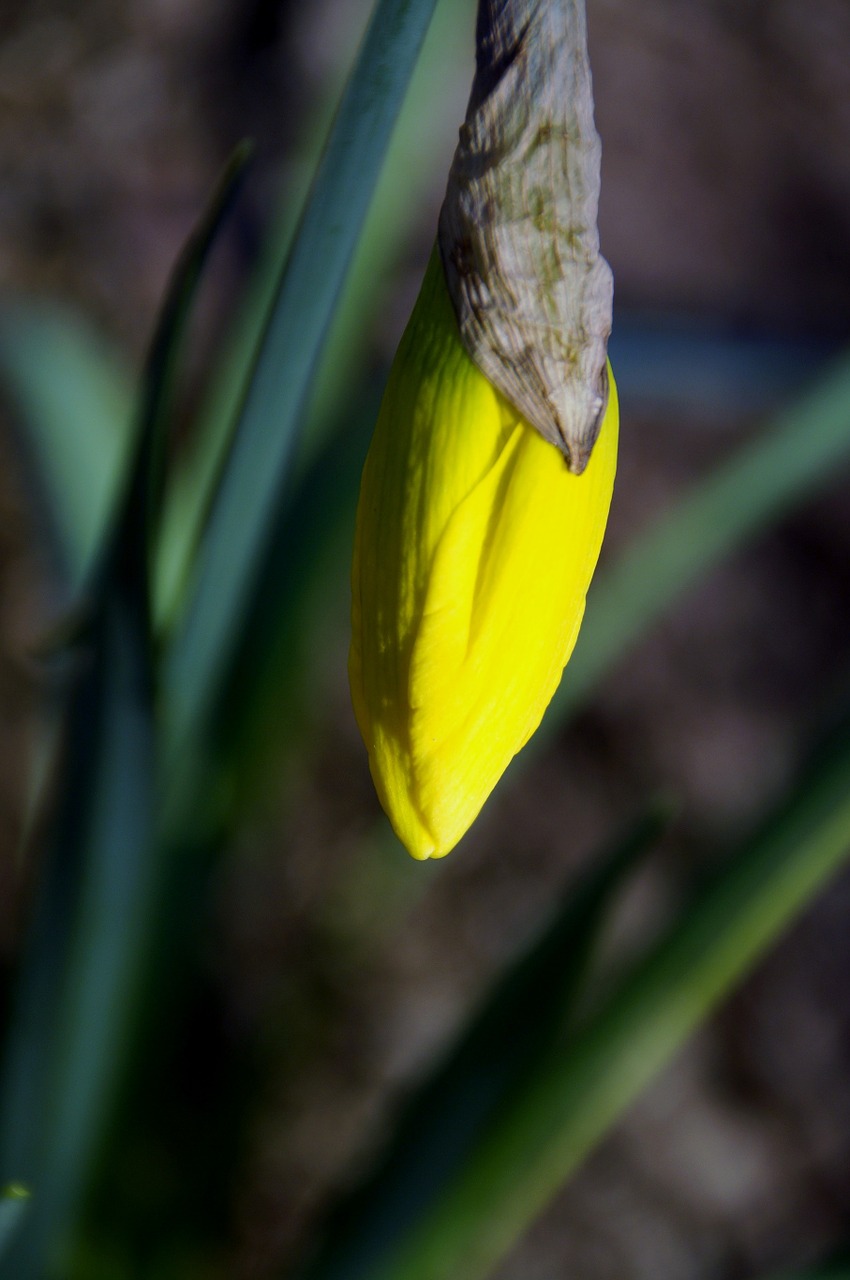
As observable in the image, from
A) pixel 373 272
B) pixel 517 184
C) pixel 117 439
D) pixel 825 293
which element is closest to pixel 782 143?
pixel 825 293

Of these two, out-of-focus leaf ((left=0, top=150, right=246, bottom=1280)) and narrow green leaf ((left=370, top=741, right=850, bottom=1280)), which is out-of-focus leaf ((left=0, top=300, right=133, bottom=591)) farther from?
narrow green leaf ((left=370, top=741, right=850, bottom=1280))

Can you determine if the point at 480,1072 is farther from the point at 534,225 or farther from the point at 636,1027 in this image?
the point at 534,225

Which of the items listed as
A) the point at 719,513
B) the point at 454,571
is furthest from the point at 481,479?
the point at 719,513

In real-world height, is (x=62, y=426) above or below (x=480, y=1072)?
above

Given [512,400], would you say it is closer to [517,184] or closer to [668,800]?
[517,184]

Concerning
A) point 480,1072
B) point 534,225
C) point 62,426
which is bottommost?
point 480,1072

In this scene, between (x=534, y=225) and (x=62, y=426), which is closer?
(x=534, y=225)
